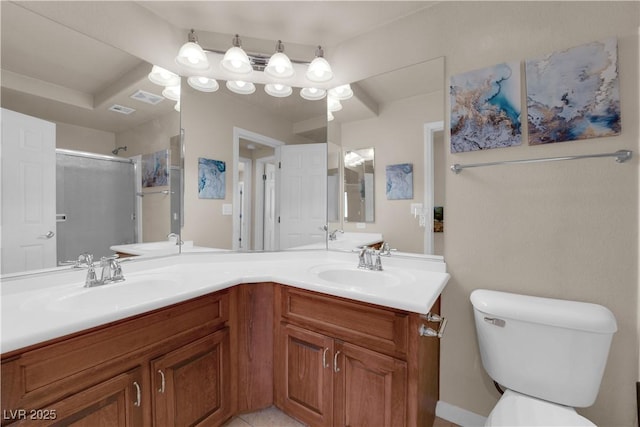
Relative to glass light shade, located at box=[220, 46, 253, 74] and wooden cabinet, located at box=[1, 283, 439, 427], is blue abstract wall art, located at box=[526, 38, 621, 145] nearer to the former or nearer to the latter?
wooden cabinet, located at box=[1, 283, 439, 427]

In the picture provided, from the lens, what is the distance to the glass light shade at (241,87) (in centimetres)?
181

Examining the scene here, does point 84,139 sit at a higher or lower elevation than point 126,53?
lower

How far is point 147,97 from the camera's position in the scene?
1.55m

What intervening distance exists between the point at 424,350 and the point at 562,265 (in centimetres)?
75

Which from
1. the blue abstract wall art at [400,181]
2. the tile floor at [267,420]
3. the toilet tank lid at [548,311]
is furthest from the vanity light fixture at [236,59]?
the tile floor at [267,420]

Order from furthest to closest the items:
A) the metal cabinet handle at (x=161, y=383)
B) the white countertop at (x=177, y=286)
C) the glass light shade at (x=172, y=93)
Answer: the glass light shade at (x=172, y=93)
the metal cabinet handle at (x=161, y=383)
the white countertop at (x=177, y=286)

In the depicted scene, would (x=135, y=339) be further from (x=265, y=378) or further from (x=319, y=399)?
(x=319, y=399)

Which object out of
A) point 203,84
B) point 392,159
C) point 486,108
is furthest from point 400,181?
point 203,84

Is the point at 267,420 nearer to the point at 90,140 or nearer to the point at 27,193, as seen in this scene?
the point at 27,193

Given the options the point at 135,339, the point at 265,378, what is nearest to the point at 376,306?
the point at 265,378

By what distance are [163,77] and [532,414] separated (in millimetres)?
2449

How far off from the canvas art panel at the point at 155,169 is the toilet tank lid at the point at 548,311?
6.03 feet

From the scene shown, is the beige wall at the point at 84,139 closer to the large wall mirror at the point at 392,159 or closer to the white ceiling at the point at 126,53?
the white ceiling at the point at 126,53

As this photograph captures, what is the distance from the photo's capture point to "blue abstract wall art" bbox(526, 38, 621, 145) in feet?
3.65
